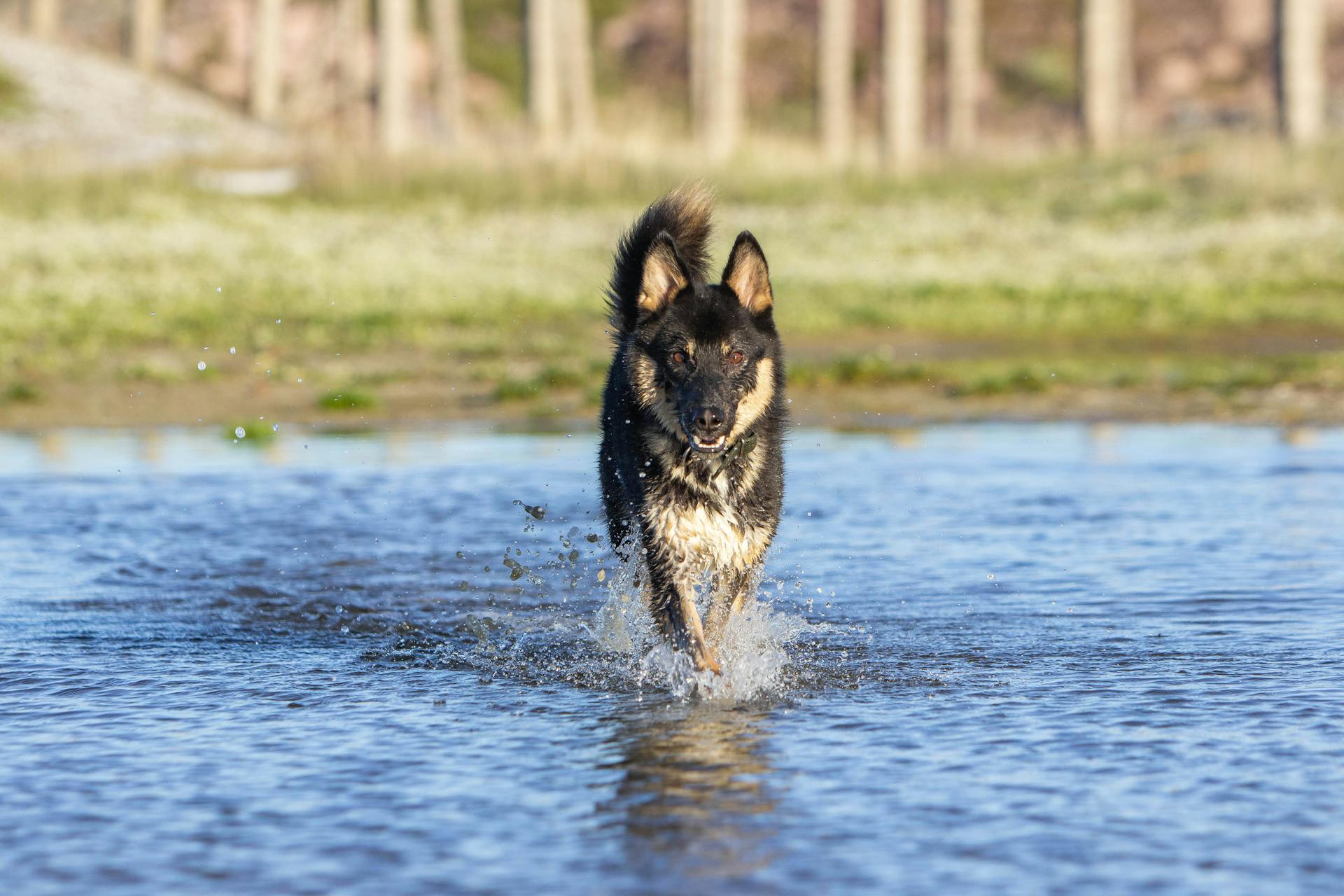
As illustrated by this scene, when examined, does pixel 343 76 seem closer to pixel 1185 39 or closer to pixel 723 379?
pixel 1185 39

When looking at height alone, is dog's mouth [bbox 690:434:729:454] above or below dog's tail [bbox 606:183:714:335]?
below

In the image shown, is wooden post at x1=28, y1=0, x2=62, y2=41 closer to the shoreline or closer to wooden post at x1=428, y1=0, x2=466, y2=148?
wooden post at x1=428, y1=0, x2=466, y2=148

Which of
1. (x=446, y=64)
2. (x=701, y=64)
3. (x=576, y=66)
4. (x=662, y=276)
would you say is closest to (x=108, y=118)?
(x=446, y=64)

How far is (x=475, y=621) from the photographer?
338 inches

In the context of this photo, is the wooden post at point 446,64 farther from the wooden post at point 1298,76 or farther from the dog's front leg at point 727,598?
the dog's front leg at point 727,598

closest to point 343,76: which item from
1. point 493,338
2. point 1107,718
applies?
point 493,338

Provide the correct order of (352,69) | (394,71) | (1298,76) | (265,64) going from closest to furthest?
1. (1298,76)
2. (394,71)
3. (265,64)
4. (352,69)

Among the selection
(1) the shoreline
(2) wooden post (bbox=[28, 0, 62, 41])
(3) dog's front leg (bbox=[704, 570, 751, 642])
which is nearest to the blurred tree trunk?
(2) wooden post (bbox=[28, 0, 62, 41])

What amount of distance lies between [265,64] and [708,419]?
148 ft

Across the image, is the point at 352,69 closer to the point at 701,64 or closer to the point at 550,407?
the point at 701,64

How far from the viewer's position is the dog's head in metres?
7.13

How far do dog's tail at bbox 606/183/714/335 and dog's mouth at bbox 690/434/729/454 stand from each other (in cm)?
79

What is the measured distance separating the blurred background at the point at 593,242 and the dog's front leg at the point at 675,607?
16.0 feet

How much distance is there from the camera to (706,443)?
22.8 ft
